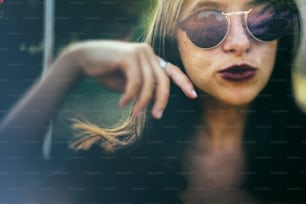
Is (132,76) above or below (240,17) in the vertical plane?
below

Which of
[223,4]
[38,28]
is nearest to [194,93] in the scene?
[223,4]

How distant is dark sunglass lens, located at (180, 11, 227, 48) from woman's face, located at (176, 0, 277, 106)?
2 cm

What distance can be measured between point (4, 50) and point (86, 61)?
0.36 metres

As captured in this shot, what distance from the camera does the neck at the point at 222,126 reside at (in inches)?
90.8

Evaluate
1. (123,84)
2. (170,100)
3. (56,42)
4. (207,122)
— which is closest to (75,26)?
(56,42)

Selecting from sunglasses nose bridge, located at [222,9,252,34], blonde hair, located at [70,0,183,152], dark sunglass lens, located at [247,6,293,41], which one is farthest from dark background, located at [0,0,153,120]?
dark sunglass lens, located at [247,6,293,41]

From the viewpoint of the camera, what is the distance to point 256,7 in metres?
2.24

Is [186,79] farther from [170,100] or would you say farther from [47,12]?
[47,12]

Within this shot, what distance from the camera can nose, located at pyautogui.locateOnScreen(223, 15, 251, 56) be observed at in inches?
88.0

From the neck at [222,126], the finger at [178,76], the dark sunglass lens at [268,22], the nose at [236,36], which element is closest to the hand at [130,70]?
the finger at [178,76]

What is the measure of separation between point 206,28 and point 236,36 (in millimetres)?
130

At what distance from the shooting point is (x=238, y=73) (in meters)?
2.26

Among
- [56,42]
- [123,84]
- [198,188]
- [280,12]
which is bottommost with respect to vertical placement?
[198,188]

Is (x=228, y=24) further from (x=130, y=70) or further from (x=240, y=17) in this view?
(x=130, y=70)
